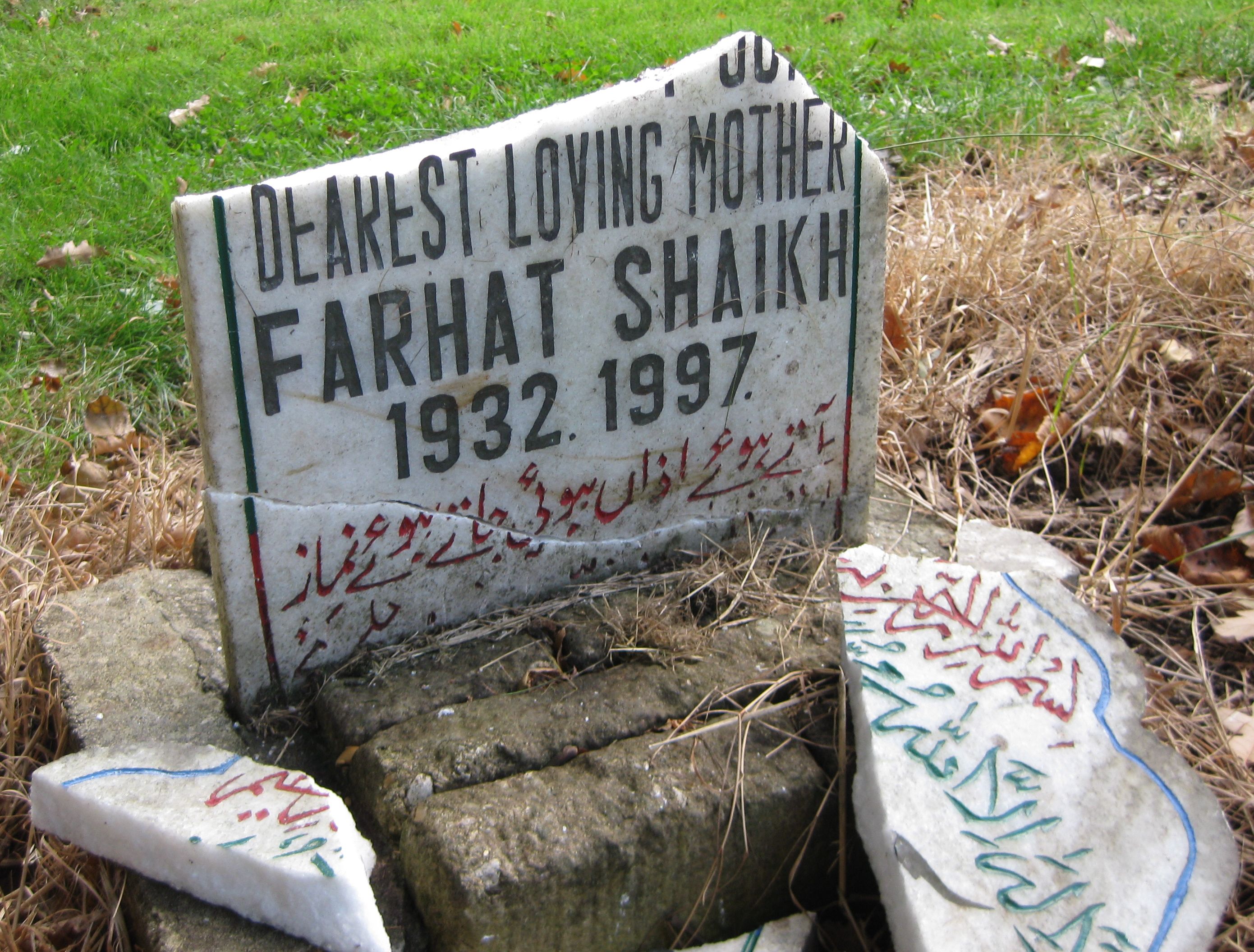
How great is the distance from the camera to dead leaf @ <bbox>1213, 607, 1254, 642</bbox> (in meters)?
2.23

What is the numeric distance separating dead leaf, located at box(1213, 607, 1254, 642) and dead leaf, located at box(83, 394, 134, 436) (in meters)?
2.49

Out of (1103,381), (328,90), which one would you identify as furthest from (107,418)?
(1103,381)

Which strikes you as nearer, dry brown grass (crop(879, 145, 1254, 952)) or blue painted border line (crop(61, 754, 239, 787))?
blue painted border line (crop(61, 754, 239, 787))

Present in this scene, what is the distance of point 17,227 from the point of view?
11.9 feet

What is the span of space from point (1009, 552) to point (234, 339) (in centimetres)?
152

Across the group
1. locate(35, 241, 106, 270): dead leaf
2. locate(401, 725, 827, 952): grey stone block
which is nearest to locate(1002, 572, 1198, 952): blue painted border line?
locate(401, 725, 827, 952): grey stone block

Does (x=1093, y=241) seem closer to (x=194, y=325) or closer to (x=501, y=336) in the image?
(x=501, y=336)

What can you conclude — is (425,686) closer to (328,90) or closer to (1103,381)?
(1103,381)

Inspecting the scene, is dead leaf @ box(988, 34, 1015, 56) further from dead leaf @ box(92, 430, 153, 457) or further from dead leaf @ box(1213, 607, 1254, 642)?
dead leaf @ box(92, 430, 153, 457)

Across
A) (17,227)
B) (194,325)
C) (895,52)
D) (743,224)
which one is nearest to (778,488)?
(743,224)

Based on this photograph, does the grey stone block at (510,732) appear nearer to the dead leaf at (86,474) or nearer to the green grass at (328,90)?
the dead leaf at (86,474)

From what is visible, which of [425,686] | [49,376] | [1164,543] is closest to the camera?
[425,686]

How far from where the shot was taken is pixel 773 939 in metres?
1.72

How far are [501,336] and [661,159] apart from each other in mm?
400
